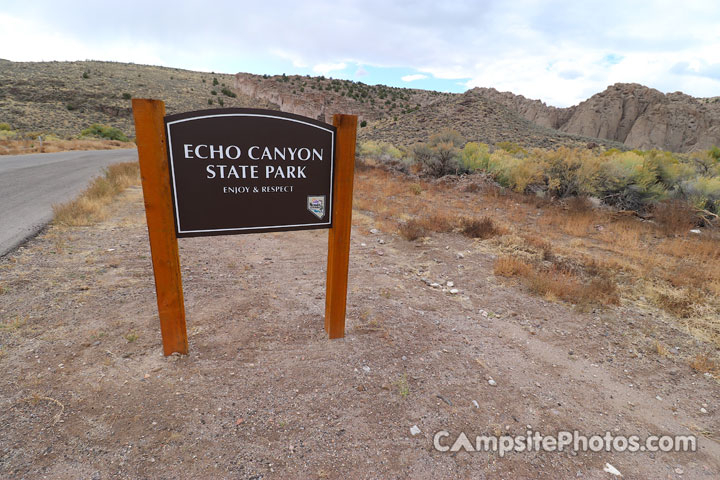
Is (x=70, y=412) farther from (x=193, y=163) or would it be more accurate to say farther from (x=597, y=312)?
(x=597, y=312)

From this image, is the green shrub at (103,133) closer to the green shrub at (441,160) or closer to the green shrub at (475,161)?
the green shrub at (441,160)

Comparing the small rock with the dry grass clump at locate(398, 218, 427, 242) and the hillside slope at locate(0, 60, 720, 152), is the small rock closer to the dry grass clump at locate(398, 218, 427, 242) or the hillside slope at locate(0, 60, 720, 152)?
the dry grass clump at locate(398, 218, 427, 242)

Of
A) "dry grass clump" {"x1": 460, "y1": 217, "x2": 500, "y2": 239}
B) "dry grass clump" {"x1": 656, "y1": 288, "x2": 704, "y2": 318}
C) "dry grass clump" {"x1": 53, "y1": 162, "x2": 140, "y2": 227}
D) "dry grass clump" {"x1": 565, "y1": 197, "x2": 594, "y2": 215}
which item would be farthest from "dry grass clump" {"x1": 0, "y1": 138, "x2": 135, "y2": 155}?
"dry grass clump" {"x1": 656, "y1": 288, "x2": 704, "y2": 318}

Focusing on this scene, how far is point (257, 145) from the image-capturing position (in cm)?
261

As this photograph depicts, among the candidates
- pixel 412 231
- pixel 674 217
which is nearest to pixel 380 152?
pixel 412 231

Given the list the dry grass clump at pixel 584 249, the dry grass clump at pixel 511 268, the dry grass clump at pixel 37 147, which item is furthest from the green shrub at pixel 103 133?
the dry grass clump at pixel 511 268

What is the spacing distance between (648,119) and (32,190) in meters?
62.6

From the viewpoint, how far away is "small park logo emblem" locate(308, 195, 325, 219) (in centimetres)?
292

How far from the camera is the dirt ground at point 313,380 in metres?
2.09

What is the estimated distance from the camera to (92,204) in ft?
23.7

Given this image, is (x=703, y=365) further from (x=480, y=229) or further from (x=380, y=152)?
(x=380, y=152)

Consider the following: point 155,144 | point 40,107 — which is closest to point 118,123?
point 40,107

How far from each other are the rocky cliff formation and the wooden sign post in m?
53.5

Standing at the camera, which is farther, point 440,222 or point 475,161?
point 475,161
